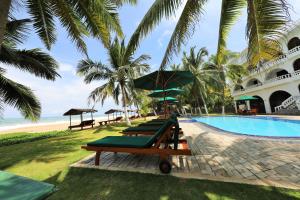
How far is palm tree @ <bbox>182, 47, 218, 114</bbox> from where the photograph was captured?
895 inches

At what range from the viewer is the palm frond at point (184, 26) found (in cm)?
465

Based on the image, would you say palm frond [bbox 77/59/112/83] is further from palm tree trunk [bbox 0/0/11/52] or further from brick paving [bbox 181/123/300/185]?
brick paving [bbox 181/123/300/185]

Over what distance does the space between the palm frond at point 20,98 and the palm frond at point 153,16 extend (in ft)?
22.3

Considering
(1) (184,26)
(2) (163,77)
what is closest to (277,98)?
(2) (163,77)

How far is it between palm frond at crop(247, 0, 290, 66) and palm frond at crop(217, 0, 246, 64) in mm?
1237

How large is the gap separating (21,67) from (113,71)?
7.10 metres

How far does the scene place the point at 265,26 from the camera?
3559mm

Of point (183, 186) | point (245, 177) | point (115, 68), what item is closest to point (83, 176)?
point (183, 186)

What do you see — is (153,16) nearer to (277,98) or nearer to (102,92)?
(102,92)

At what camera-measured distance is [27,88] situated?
8359 millimetres

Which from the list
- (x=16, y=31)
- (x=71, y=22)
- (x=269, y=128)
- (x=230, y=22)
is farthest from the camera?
(x=269, y=128)

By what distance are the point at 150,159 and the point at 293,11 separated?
4.55 metres

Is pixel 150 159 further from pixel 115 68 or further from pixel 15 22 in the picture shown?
pixel 115 68

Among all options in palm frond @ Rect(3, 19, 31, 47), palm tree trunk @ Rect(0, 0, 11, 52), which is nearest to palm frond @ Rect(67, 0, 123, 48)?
palm tree trunk @ Rect(0, 0, 11, 52)
